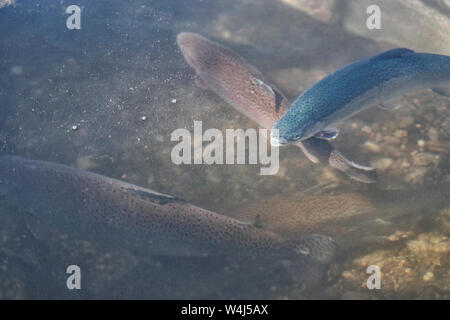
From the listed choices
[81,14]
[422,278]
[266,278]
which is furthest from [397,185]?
[81,14]

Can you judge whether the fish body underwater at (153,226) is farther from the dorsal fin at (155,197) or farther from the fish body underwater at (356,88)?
the fish body underwater at (356,88)

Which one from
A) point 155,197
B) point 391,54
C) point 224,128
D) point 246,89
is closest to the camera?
point 391,54

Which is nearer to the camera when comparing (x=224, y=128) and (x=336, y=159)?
(x=336, y=159)

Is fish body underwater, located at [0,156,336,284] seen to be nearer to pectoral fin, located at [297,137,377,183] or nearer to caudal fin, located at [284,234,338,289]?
caudal fin, located at [284,234,338,289]

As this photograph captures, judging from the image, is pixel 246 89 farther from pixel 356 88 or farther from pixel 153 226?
pixel 153 226

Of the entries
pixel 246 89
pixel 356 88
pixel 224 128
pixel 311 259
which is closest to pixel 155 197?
pixel 224 128

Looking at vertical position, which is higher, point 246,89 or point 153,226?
point 246,89

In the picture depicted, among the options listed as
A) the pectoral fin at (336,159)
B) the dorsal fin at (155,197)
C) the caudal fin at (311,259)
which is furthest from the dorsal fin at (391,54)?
the dorsal fin at (155,197)
